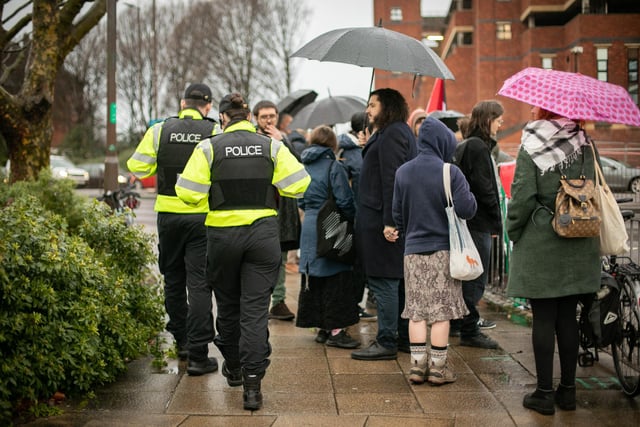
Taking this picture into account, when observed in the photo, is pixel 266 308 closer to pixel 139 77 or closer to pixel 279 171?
pixel 279 171

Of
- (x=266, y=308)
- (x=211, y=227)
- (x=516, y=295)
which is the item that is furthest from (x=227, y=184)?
(x=516, y=295)

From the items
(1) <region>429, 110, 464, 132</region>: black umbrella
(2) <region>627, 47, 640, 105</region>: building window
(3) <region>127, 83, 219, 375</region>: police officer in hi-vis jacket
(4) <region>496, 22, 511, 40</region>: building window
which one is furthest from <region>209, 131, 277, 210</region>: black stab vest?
(4) <region>496, 22, 511, 40</region>: building window

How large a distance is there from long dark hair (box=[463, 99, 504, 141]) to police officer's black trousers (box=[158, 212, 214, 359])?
2.52m

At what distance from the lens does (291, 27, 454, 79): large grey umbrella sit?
6.29 m

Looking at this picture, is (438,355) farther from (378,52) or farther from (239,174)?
(378,52)

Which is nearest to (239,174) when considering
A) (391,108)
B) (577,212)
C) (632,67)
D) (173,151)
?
(173,151)

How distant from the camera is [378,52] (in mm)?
6387

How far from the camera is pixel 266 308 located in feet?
17.6

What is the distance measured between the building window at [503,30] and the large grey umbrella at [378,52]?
43.4 m

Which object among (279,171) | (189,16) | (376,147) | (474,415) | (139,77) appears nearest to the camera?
(474,415)

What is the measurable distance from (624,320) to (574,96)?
64.5 inches

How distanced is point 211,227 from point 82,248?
977 mm

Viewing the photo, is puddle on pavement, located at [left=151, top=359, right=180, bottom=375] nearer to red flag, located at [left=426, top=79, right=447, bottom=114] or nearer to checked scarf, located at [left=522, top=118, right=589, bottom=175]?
checked scarf, located at [left=522, top=118, right=589, bottom=175]

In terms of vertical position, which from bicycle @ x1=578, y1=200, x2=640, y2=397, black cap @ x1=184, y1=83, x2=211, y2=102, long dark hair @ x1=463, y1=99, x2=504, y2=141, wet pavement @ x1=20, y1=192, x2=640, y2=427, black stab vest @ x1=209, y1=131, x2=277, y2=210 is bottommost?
wet pavement @ x1=20, y1=192, x2=640, y2=427
